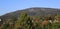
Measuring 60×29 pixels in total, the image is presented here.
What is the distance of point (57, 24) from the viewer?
25328mm

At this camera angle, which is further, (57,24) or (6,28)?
(6,28)

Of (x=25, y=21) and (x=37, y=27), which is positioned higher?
(x=25, y=21)

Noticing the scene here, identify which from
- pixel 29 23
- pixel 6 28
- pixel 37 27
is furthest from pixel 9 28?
pixel 29 23

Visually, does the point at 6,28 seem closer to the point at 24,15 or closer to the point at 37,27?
the point at 37,27

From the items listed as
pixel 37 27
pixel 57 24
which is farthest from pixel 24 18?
pixel 37 27

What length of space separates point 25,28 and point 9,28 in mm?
12139

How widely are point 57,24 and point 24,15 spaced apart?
734 centimetres

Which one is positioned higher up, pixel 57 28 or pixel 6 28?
pixel 57 28

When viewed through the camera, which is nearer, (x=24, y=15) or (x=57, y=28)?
(x=57, y=28)

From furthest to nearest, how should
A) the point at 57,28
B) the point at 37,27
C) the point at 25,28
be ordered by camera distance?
the point at 37,27
the point at 25,28
the point at 57,28

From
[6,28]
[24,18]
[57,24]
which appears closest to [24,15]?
[24,18]

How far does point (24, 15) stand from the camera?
31.7m

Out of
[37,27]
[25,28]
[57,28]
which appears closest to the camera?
[57,28]

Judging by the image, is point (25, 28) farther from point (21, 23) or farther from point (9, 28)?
point (9, 28)
